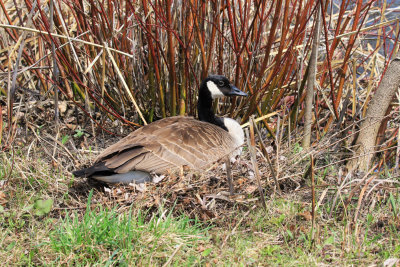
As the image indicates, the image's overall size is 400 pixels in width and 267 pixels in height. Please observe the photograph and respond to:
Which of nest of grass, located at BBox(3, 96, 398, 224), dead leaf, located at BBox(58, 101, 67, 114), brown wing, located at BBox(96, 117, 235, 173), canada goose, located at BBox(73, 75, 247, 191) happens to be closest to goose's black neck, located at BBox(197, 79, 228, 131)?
canada goose, located at BBox(73, 75, 247, 191)

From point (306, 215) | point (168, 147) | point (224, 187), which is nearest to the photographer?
point (306, 215)

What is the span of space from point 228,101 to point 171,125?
4.59ft

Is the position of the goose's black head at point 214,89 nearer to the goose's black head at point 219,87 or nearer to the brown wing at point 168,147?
the goose's black head at point 219,87

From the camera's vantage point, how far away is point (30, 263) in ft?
8.83

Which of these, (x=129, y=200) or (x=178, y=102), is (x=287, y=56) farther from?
(x=129, y=200)

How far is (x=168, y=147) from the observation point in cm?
389

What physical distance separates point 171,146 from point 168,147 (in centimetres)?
3

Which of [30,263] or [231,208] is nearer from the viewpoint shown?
[30,263]

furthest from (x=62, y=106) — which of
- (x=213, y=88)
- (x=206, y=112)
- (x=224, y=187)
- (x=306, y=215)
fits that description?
(x=306, y=215)

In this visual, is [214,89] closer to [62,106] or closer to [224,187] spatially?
[224,187]

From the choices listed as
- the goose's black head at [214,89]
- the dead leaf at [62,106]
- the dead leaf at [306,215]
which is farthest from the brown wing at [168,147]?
the dead leaf at [62,106]

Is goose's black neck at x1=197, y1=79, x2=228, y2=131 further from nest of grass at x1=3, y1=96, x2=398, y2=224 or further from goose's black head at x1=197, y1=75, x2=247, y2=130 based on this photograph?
nest of grass at x1=3, y1=96, x2=398, y2=224

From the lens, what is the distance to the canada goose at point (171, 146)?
3.63m

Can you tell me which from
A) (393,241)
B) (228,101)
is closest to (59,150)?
(228,101)
